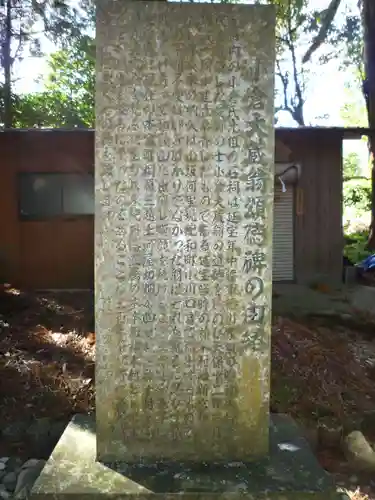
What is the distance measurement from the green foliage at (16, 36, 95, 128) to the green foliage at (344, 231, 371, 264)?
903cm

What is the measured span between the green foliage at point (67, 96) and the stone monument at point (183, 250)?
1311cm

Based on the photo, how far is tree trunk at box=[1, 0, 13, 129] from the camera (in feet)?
35.3

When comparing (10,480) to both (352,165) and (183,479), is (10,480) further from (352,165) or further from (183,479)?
(352,165)

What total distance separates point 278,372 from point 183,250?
8.62 feet

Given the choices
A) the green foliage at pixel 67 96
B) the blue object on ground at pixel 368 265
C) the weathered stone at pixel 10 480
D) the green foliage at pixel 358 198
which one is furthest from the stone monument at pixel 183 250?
the green foliage at pixel 358 198

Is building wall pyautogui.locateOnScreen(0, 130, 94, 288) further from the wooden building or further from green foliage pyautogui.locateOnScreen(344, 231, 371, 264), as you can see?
green foliage pyautogui.locateOnScreen(344, 231, 371, 264)

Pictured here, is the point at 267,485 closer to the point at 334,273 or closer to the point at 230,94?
the point at 230,94

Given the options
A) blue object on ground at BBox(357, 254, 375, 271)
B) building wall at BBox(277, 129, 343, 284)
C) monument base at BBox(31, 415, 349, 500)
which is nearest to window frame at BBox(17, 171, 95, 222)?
building wall at BBox(277, 129, 343, 284)

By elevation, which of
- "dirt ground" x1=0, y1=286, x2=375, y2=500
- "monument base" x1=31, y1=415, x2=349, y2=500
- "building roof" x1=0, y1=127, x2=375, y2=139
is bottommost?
"dirt ground" x1=0, y1=286, x2=375, y2=500

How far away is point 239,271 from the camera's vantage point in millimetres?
2486

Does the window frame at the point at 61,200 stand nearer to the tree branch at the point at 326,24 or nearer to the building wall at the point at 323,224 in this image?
the building wall at the point at 323,224

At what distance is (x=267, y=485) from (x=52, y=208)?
765cm

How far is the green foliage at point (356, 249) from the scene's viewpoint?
1164 centimetres

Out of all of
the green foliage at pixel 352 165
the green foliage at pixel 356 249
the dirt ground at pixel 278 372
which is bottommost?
the dirt ground at pixel 278 372
